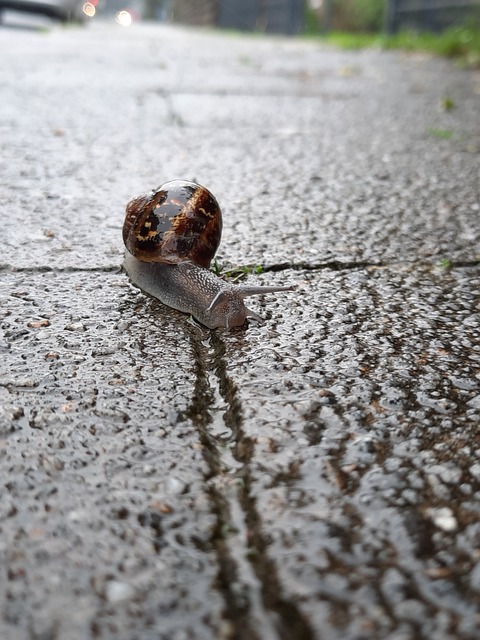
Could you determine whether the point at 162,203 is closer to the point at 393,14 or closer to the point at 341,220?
the point at 341,220

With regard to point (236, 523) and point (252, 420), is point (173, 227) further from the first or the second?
point (236, 523)

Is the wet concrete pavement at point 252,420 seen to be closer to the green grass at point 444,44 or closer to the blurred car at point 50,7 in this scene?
the green grass at point 444,44

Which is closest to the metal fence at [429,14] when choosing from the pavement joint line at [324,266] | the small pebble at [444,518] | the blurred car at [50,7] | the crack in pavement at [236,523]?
the blurred car at [50,7]

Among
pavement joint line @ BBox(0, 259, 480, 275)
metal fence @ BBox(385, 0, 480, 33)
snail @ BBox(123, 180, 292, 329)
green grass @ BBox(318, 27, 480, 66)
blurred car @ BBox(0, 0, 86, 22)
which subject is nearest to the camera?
snail @ BBox(123, 180, 292, 329)

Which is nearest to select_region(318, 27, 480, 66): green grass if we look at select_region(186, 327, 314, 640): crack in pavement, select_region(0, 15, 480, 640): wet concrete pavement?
select_region(0, 15, 480, 640): wet concrete pavement

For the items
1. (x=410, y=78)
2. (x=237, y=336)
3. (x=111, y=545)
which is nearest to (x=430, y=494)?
(x=111, y=545)

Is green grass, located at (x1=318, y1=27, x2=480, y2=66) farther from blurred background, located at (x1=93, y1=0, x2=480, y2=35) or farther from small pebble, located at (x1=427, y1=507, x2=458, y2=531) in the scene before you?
small pebble, located at (x1=427, y1=507, x2=458, y2=531)

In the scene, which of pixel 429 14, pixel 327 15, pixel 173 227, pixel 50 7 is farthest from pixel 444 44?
pixel 327 15
